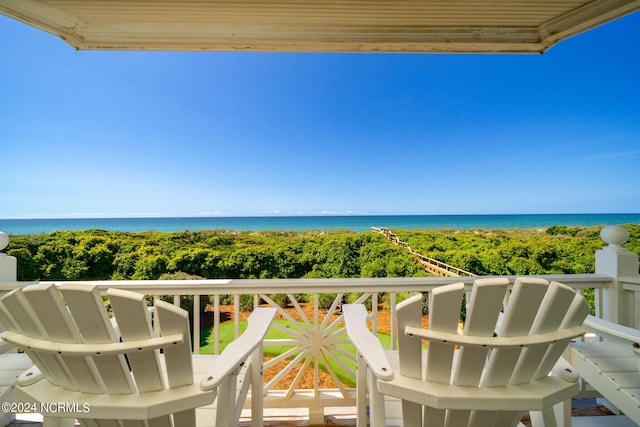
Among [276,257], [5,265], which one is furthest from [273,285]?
[276,257]

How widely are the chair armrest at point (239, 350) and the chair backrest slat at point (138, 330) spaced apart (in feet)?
0.53

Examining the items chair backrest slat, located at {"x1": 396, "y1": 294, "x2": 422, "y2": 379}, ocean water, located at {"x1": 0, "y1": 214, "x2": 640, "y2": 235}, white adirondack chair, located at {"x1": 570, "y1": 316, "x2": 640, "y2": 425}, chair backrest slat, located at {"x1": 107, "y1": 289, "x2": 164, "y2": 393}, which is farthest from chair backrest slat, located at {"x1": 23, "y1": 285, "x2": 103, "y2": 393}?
ocean water, located at {"x1": 0, "y1": 214, "x2": 640, "y2": 235}

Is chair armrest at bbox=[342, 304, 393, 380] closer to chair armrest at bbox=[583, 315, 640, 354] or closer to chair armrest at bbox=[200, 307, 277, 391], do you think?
chair armrest at bbox=[200, 307, 277, 391]

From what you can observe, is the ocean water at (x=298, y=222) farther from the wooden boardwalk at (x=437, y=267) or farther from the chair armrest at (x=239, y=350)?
Answer: the chair armrest at (x=239, y=350)

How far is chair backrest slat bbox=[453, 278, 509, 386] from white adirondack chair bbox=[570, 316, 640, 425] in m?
0.79

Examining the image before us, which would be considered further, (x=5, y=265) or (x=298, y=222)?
(x=298, y=222)

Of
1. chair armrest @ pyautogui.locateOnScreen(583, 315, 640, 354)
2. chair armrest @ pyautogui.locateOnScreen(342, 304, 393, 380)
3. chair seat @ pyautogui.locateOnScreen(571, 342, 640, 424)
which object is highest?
chair armrest @ pyautogui.locateOnScreen(342, 304, 393, 380)

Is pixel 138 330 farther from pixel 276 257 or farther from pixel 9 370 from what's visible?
pixel 276 257

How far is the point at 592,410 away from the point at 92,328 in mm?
2778

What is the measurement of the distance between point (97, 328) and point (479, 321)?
1.14m

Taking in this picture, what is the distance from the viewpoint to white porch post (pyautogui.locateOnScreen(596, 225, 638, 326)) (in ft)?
5.84

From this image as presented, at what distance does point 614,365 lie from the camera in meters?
1.22

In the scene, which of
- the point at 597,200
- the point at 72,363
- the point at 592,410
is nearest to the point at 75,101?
the point at 72,363

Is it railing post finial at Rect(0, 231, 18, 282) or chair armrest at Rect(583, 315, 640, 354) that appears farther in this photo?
railing post finial at Rect(0, 231, 18, 282)
